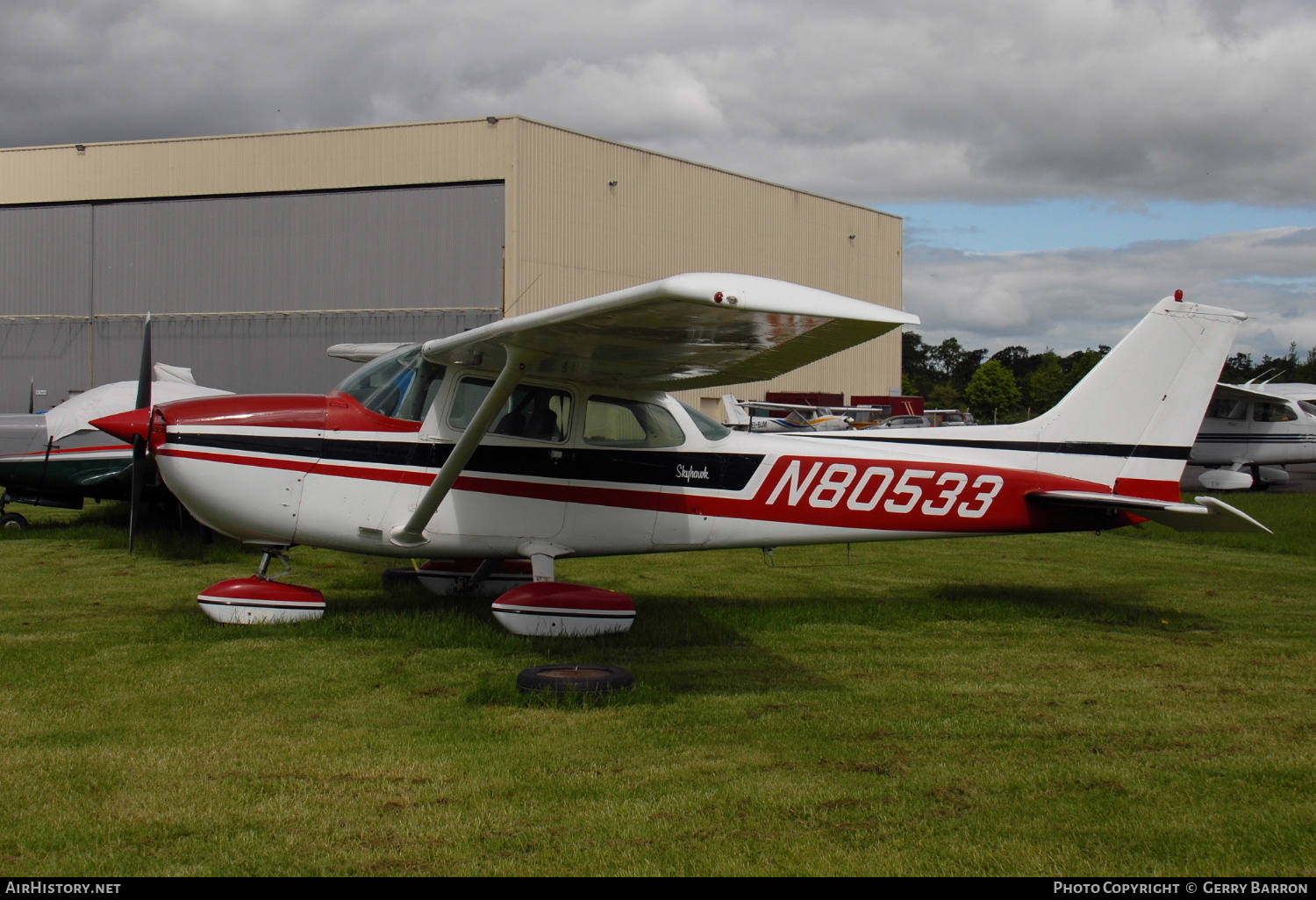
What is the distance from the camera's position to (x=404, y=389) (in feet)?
23.8

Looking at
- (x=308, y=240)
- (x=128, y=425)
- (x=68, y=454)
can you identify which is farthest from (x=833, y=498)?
(x=308, y=240)

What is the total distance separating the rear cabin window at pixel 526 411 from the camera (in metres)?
7.27

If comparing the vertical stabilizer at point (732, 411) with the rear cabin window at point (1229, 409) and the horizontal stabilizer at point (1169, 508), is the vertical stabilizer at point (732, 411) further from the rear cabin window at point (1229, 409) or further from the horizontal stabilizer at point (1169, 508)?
the horizontal stabilizer at point (1169, 508)

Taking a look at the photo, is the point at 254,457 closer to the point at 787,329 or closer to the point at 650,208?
the point at 787,329

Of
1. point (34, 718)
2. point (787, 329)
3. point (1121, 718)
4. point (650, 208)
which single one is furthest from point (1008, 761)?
point (650, 208)

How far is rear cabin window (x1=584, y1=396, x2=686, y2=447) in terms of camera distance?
7.49 metres

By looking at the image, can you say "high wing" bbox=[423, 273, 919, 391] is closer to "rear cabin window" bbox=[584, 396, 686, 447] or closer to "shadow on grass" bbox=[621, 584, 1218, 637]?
"rear cabin window" bbox=[584, 396, 686, 447]

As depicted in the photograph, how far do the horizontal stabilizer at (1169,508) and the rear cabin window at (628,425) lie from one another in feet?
9.86

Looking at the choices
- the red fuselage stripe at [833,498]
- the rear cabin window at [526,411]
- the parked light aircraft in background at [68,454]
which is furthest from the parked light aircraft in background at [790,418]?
the rear cabin window at [526,411]

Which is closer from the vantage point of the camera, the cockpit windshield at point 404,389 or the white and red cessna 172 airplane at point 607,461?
the white and red cessna 172 airplane at point 607,461

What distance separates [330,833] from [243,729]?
1437 mm

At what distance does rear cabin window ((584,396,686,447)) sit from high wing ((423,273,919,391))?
184 mm

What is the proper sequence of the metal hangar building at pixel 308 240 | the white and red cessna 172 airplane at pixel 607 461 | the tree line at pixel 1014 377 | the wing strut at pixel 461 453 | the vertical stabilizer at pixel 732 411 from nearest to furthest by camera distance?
the wing strut at pixel 461 453 → the white and red cessna 172 airplane at pixel 607 461 → the vertical stabilizer at pixel 732 411 → the metal hangar building at pixel 308 240 → the tree line at pixel 1014 377

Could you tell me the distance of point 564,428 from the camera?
7410 mm
